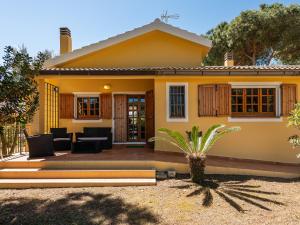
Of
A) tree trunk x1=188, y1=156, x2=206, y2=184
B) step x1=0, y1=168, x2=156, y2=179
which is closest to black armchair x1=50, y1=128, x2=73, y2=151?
step x1=0, y1=168, x2=156, y2=179

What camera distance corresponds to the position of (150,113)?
12.0 m

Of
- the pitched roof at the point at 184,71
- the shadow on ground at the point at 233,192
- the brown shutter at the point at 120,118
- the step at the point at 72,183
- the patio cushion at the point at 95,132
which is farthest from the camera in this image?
the brown shutter at the point at 120,118

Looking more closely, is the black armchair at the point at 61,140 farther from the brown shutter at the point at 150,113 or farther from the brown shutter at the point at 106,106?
the brown shutter at the point at 150,113

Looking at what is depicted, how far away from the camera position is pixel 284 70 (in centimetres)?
978

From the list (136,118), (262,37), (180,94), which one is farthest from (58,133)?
(262,37)

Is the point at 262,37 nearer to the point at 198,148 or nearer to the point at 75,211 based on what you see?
the point at 198,148

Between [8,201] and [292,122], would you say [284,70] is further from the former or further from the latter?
[8,201]

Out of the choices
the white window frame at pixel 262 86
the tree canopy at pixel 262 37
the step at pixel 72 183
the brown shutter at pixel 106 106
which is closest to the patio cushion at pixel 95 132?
the brown shutter at pixel 106 106

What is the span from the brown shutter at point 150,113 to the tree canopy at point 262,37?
15.2 metres

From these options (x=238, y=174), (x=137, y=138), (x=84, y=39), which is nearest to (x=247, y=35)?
(x=84, y=39)

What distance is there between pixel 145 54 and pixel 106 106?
3191mm

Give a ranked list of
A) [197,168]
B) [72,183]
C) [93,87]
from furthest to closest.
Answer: [93,87] < [197,168] < [72,183]

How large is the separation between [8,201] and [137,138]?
7.67 metres

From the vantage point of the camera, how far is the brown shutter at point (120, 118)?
13.2m
